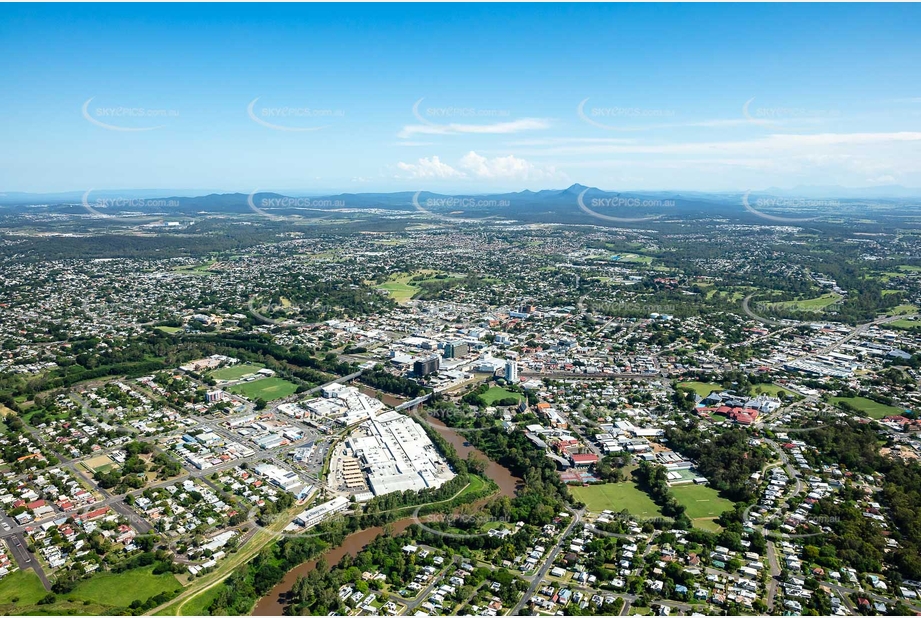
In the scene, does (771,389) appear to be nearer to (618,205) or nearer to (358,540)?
(358,540)

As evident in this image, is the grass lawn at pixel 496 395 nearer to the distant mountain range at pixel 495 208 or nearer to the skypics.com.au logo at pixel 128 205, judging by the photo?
the distant mountain range at pixel 495 208

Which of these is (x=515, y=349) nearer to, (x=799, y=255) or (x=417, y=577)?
(x=417, y=577)

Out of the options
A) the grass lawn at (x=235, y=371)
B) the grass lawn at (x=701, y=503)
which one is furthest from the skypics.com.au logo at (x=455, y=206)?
the grass lawn at (x=701, y=503)

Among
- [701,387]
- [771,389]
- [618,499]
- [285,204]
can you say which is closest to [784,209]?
[285,204]

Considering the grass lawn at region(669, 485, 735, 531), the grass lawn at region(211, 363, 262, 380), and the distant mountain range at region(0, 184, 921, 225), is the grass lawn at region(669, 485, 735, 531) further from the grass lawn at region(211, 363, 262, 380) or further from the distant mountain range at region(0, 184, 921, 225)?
the distant mountain range at region(0, 184, 921, 225)

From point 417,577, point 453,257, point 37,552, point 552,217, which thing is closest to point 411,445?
point 417,577
